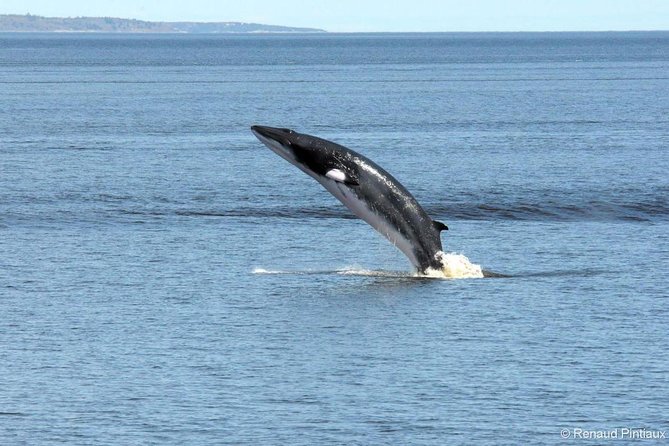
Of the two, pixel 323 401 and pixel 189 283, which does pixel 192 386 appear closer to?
pixel 323 401

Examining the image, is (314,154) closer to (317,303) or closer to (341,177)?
(341,177)

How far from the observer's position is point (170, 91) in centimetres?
15975

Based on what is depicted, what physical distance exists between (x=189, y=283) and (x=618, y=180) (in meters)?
32.0

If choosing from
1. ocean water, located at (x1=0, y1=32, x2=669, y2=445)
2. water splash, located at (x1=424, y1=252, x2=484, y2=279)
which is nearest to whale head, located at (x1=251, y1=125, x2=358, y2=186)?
ocean water, located at (x1=0, y1=32, x2=669, y2=445)

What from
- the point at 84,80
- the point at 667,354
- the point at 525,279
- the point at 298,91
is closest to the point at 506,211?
the point at 525,279

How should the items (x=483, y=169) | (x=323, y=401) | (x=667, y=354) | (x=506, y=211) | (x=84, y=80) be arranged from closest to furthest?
1. (x=323, y=401)
2. (x=667, y=354)
3. (x=506, y=211)
4. (x=483, y=169)
5. (x=84, y=80)

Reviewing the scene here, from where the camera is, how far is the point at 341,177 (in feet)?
116

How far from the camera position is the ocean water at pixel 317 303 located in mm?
25016

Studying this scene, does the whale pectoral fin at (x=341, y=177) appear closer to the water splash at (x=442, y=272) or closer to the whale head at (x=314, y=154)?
the whale head at (x=314, y=154)

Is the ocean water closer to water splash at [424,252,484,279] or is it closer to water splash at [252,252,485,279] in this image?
water splash at [252,252,485,279]

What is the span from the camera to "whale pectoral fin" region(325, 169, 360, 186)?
1384 inches

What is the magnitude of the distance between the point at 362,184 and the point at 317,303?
137 inches

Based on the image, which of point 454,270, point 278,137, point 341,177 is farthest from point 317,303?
point 454,270

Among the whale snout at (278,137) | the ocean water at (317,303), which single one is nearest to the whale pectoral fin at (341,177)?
the whale snout at (278,137)
